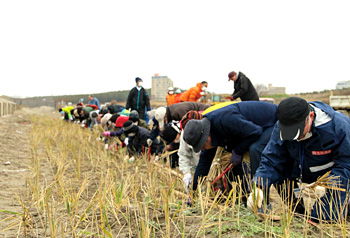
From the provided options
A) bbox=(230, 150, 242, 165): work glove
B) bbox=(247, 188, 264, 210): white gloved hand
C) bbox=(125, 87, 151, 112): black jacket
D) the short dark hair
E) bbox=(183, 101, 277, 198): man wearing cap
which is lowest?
bbox=(247, 188, 264, 210): white gloved hand

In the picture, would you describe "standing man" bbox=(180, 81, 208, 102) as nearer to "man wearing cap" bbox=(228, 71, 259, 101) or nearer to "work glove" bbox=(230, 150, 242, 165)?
"man wearing cap" bbox=(228, 71, 259, 101)

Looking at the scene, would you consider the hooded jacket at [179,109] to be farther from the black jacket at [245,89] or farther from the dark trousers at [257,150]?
the black jacket at [245,89]

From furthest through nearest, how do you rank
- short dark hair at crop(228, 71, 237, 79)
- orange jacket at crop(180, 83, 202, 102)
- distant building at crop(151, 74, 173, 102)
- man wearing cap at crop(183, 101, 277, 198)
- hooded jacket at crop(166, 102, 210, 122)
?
distant building at crop(151, 74, 173, 102) < orange jacket at crop(180, 83, 202, 102) < short dark hair at crop(228, 71, 237, 79) < hooded jacket at crop(166, 102, 210, 122) < man wearing cap at crop(183, 101, 277, 198)

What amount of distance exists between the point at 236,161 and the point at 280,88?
60.9 meters

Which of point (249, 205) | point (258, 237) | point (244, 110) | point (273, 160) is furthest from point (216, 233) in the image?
point (244, 110)

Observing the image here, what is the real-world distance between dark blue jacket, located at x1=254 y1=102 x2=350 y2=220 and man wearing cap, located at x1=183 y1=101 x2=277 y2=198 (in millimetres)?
350

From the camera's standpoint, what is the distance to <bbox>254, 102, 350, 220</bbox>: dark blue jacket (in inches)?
100

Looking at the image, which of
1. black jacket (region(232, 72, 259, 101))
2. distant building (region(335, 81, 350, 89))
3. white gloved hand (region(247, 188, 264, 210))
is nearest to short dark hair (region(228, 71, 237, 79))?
black jacket (region(232, 72, 259, 101))

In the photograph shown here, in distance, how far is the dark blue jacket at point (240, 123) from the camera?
326 centimetres

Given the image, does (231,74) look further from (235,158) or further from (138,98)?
(235,158)

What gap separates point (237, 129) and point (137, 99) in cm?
546

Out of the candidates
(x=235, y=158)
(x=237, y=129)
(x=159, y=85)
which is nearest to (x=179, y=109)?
(x=235, y=158)

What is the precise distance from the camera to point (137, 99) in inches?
333

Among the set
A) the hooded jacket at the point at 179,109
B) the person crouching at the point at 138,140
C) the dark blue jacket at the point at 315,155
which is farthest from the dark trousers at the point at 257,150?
the person crouching at the point at 138,140
